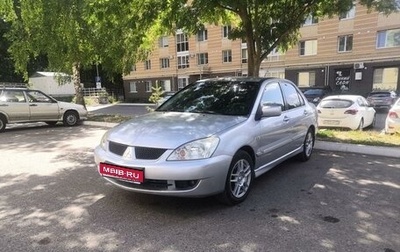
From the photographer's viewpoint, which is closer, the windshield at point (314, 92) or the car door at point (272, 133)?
the car door at point (272, 133)

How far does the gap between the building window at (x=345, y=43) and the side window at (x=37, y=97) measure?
26294mm

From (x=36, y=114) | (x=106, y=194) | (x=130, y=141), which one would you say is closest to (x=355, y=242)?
(x=130, y=141)

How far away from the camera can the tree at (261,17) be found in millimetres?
9305

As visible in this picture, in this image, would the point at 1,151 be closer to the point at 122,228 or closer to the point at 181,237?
the point at 122,228

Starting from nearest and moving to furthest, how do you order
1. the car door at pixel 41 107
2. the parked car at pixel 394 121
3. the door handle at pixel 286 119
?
the door handle at pixel 286 119, the parked car at pixel 394 121, the car door at pixel 41 107

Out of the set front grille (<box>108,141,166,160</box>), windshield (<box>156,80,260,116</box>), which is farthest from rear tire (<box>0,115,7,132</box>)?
front grille (<box>108,141,166,160</box>)

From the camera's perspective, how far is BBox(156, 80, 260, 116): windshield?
502cm

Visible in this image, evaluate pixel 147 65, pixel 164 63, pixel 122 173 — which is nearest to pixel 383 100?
pixel 122 173

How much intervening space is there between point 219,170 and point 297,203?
1.26 m

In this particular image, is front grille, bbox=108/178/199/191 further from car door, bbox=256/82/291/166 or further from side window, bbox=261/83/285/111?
side window, bbox=261/83/285/111

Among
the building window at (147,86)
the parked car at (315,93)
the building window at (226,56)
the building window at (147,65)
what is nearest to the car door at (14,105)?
the parked car at (315,93)

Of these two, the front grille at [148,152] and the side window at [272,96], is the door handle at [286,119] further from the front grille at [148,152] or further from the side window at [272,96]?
the front grille at [148,152]

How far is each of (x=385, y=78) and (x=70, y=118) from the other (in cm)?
2643

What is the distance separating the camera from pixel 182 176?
12.7 feet
